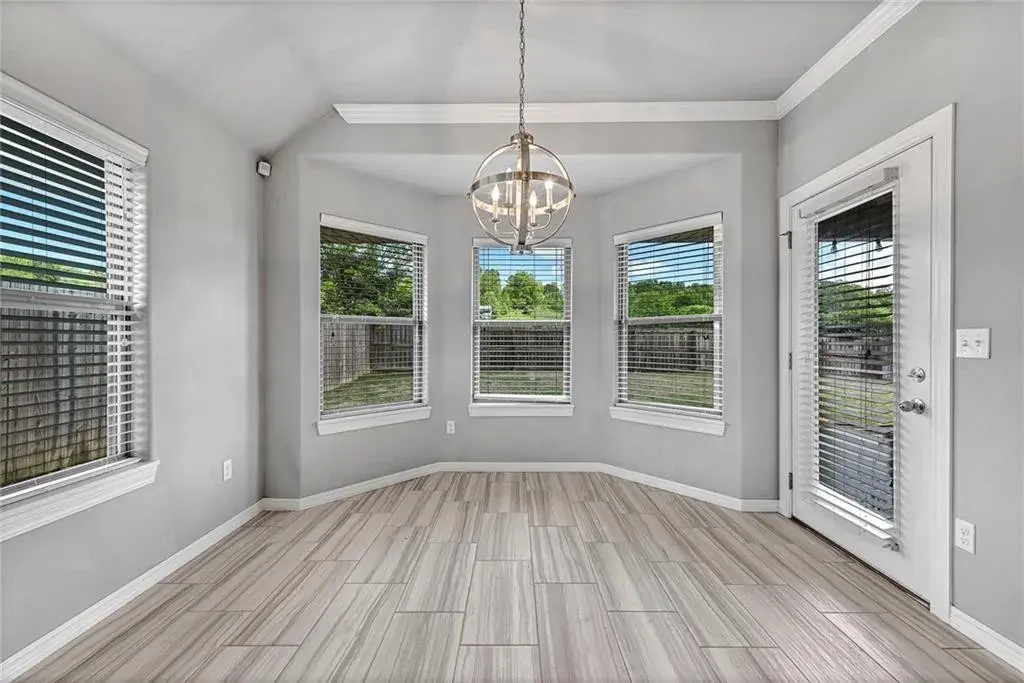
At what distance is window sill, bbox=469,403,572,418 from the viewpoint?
4.02 metres

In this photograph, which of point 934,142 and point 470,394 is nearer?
point 934,142

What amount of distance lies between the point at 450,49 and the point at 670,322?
2.36 meters

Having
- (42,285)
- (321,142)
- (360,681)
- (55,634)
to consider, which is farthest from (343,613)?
(321,142)

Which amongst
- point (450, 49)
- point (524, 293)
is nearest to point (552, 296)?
point (524, 293)

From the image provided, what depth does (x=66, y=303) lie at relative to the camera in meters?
1.92

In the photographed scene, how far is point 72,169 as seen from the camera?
196cm

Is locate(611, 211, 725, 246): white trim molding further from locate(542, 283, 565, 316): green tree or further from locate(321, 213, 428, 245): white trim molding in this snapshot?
locate(321, 213, 428, 245): white trim molding

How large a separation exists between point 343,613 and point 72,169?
2.19 m

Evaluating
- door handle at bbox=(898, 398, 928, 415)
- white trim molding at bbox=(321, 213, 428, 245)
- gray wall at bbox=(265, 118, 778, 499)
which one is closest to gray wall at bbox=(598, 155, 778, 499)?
gray wall at bbox=(265, 118, 778, 499)

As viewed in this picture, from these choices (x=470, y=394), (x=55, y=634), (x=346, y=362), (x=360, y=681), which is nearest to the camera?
(x=360, y=681)

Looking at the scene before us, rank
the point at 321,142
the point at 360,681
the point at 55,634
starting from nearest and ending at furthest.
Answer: the point at 360,681
the point at 55,634
the point at 321,142

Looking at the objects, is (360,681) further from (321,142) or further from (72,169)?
(321,142)

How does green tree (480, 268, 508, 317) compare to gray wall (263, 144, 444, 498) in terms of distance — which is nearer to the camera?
gray wall (263, 144, 444, 498)

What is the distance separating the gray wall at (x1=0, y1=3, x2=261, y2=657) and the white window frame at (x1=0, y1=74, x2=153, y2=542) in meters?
0.05
